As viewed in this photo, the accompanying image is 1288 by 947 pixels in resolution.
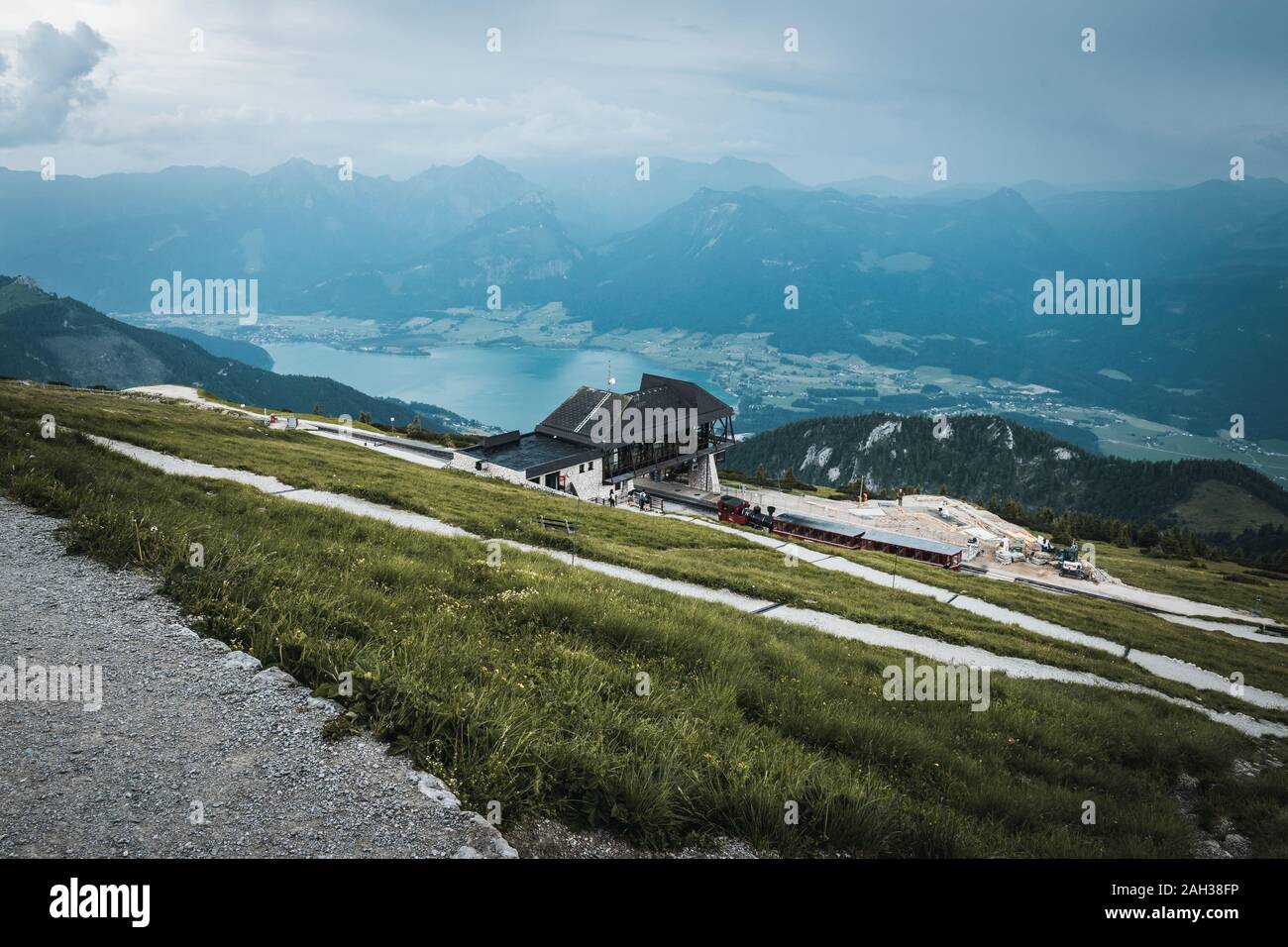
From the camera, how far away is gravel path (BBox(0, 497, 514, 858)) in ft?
17.9

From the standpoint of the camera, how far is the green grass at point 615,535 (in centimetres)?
2020

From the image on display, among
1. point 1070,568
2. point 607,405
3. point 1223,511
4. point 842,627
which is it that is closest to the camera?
point 842,627

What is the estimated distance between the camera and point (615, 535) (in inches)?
1117

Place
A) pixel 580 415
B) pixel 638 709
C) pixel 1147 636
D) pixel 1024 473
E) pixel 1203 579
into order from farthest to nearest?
pixel 1024 473 < pixel 1203 579 < pixel 580 415 < pixel 1147 636 < pixel 638 709

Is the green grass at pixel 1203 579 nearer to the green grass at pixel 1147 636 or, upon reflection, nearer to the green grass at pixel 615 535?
the green grass at pixel 1147 636

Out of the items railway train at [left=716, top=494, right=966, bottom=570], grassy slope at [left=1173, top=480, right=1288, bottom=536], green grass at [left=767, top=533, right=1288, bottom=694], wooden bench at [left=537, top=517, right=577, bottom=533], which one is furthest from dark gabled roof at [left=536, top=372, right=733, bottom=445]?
grassy slope at [left=1173, top=480, right=1288, bottom=536]

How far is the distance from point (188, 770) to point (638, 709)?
4623mm

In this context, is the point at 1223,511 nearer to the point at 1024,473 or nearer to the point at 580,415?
the point at 1024,473

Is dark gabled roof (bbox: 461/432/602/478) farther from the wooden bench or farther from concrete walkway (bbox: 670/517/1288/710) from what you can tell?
concrete walkway (bbox: 670/517/1288/710)

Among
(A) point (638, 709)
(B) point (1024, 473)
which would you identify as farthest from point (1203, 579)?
(B) point (1024, 473)

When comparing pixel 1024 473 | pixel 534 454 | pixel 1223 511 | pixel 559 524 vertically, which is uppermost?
pixel 534 454

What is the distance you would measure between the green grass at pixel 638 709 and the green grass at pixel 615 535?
542cm

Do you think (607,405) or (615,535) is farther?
(607,405)
